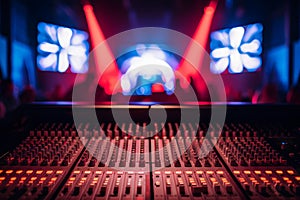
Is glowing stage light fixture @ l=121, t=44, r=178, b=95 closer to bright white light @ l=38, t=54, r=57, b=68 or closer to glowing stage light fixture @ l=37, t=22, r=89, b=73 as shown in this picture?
glowing stage light fixture @ l=37, t=22, r=89, b=73

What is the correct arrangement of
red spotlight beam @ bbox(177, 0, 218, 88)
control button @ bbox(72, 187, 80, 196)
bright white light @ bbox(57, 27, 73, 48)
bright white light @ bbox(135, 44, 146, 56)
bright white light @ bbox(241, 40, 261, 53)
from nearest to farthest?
1. control button @ bbox(72, 187, 80, 196)
2. bright white light @ bbox(241, 40, 261, 53)
3. bright white light @ bbox(57, 27, 73, 48)
4. red spotlight beam @ bbox(177, 0, 218, 88)
5. bright white light @ bbox(135, 44, 146, 56)

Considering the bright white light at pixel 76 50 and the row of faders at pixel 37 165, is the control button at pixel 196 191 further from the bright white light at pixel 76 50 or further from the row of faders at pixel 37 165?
the bright white light at pixel 76 50

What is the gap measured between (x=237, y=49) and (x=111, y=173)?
284 inches

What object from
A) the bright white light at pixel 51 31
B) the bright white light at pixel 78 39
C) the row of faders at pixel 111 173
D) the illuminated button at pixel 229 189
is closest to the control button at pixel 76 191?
the row of faders at pixel 111 173

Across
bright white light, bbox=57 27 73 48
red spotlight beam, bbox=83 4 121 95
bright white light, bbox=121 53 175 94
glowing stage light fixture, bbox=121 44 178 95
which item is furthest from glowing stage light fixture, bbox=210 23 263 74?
bright white light, bbox=57 27 73 48

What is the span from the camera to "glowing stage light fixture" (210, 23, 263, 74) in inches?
280

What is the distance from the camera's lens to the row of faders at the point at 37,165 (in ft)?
2.48

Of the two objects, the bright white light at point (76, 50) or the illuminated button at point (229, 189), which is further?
the bright white light at point (76, 50)

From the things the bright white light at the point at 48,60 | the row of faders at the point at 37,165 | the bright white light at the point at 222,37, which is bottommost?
the row of faders at the point at 37,165

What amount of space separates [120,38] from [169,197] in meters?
8.19

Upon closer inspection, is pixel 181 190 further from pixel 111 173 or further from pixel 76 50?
pixel 76 50

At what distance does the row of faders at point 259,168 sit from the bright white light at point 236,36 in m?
6.72

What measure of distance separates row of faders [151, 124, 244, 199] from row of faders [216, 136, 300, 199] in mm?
47

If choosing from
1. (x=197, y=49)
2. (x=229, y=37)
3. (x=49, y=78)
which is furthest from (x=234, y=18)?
(x=49, y=78)
